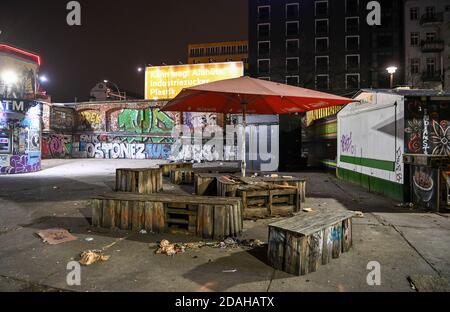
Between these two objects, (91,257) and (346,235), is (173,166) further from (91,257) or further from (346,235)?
(346,235)

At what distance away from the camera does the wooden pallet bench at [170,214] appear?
5.20 meters

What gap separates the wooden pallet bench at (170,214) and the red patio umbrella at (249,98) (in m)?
1.97

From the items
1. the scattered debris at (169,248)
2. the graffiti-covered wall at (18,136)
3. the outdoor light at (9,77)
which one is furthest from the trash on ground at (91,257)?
the outdoor light at (9,77)

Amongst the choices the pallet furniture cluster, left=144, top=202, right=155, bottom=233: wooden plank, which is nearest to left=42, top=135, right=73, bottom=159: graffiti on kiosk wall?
the pallet furniture cluster

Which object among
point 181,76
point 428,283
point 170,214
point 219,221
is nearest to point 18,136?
point 170,214

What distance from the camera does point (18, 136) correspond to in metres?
16.1

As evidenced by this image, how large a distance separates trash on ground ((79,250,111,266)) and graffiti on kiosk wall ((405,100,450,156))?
789cm

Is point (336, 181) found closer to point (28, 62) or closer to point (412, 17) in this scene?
point (28, 62)

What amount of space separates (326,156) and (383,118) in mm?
6880

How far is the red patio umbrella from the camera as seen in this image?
5762mm

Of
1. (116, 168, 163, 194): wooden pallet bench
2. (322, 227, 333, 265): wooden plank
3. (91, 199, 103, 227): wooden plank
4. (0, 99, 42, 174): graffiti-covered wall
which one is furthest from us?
(0, 99, 42, 174): graffiti-covered wall

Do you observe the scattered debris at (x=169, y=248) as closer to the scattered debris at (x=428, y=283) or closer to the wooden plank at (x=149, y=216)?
the wooden plank at (x=149, y=216)

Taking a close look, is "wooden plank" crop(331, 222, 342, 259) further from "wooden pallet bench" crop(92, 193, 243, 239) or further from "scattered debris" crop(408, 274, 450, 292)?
"wooden pallet bench" crop(92, 193, 243, 239)

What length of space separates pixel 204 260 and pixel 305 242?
1.43 m
